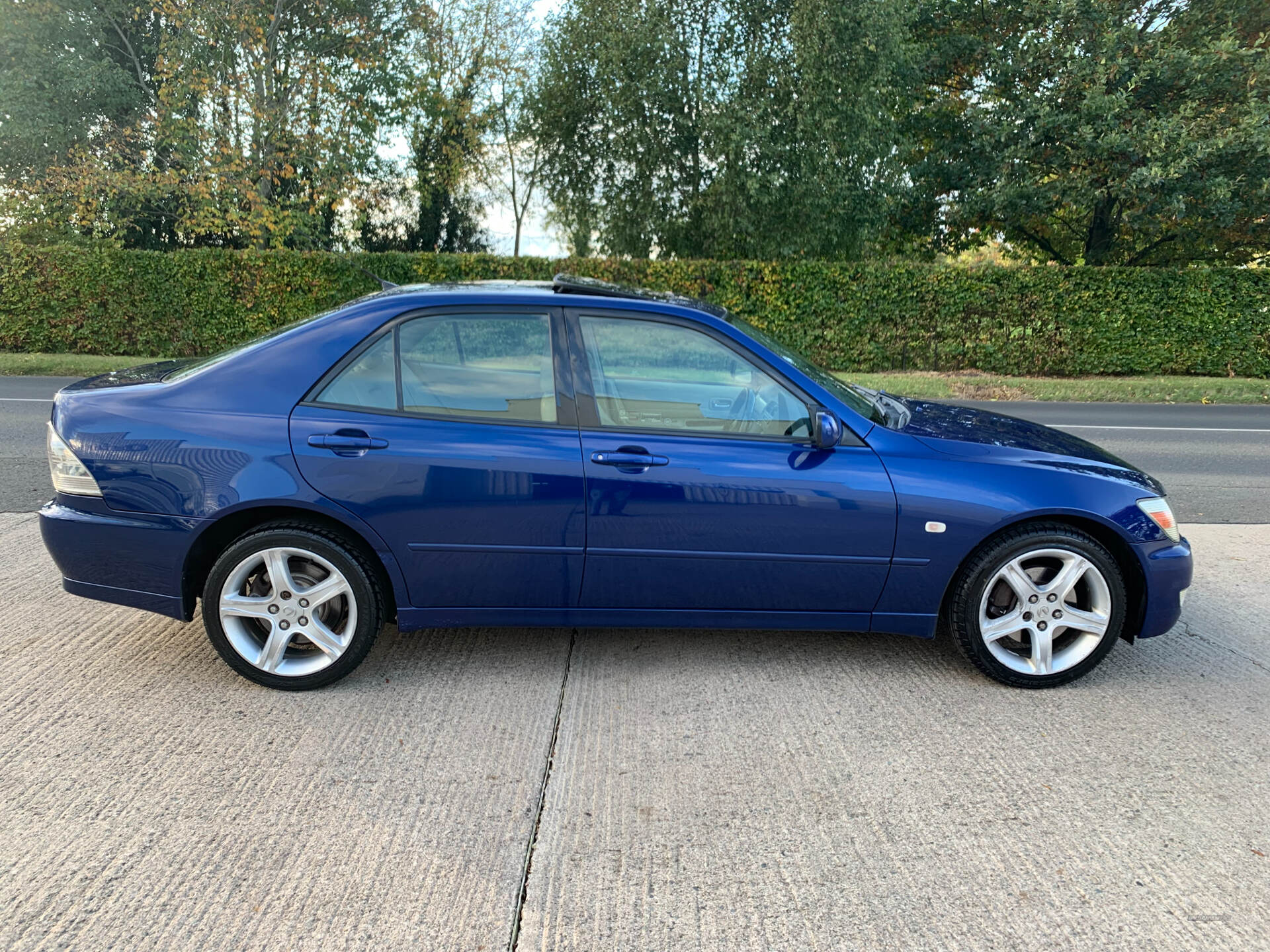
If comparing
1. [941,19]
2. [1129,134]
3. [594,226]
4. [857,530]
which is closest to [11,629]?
[857,530]

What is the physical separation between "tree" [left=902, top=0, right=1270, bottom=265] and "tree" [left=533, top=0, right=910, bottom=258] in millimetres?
2098

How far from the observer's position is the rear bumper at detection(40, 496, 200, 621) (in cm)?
363

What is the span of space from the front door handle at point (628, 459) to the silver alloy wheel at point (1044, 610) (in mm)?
1422

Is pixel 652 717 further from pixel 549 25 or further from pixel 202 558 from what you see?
pixel 549 25

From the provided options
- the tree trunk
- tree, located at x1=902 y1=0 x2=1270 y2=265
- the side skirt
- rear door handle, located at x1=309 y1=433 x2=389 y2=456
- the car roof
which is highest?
tree, located at x1=902 y1=0 x2=1270 y2=265

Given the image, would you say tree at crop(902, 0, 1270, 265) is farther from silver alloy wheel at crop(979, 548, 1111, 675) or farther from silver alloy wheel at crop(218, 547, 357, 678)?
silver alloy wheel at crop(218, 547, 357, 678)

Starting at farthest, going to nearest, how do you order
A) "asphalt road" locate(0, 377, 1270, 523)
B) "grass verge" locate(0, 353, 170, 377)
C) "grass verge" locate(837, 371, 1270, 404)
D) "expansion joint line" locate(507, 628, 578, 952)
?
"grass verge" locate(837, 371, 1270, 404)
"grass verge" locate(0, 353, 170, 377)
"asphalt road" locate(0, 377, 1270, 523)
"expansion joint line" locate(507, 628, 578, 952)

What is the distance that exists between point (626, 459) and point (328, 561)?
4.01 ft

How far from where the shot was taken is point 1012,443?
3.97 m

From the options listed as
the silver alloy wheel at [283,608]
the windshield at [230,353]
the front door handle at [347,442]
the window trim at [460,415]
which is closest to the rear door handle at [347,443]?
the front door handle at [347,442]

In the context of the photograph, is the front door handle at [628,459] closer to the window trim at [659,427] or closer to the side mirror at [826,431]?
the window trim at [659,427]

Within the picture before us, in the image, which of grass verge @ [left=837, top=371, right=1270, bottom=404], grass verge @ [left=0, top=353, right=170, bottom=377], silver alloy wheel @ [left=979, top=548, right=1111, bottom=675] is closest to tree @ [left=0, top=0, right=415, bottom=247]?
grass verge @ [left=0, top=353, right=170, bottom=377]

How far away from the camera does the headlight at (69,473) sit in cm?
366

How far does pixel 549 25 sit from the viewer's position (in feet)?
66.8
